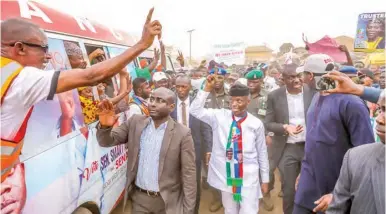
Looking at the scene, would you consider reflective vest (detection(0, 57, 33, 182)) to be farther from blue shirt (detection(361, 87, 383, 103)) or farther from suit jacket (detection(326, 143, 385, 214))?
blue shirt (detection(361, 87, 383, 103))

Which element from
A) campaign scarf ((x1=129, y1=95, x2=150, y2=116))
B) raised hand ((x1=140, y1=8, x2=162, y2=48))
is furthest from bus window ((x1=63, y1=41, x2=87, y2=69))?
raised hand ((x1=140, y1=8, x2=162, y2=48))

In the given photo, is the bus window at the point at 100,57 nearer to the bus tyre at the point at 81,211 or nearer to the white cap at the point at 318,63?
the bus tyre at the point at 81,211

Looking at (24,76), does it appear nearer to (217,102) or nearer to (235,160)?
(235,160)

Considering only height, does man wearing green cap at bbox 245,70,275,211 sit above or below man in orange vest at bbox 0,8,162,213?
below

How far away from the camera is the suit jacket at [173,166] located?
2596 millimetres

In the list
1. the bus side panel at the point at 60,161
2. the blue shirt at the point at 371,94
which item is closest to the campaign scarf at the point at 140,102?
the bus side panel at the point at 60,161

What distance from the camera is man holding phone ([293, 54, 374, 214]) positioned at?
242 cm

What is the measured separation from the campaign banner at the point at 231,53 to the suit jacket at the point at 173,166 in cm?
1014

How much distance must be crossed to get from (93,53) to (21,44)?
192 cm

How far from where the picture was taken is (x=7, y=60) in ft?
4.85

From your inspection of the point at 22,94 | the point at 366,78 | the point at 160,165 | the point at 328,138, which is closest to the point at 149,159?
the point at 160,165

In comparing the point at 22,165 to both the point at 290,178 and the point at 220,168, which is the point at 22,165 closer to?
A: the point at 220,168

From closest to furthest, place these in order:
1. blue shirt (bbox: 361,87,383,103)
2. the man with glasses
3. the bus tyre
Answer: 1. blue shirt (bbox: 361,87,383,103)
2. the bus tyre
3. the man with glasses

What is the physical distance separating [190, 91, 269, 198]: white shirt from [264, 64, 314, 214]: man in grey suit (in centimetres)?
50
